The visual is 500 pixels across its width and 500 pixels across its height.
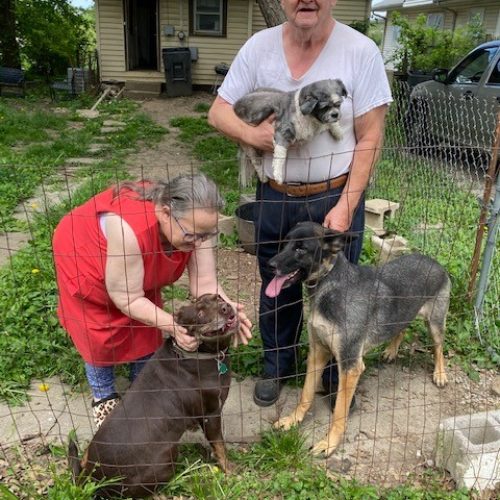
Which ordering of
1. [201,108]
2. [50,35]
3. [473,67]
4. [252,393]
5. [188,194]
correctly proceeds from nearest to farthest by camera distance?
[188,194] < [252,393] < [473,67] < [201,108] < [50,35]

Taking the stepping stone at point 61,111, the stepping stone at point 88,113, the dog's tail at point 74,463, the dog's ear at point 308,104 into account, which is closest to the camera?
the dog's tail at point 74,463

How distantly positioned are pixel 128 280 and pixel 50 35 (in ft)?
52.7

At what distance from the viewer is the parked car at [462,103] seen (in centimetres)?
813

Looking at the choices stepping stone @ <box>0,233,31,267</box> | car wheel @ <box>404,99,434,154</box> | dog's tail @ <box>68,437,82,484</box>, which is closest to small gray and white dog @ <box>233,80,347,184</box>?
dog's tail @ <box>68,437,82,484</box>

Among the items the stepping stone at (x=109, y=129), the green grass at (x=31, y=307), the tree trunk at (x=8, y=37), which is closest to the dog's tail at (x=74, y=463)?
the green grass at (x=31, y=307)

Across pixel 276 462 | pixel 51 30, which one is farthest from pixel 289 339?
pixel 51 30

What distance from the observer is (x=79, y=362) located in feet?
11.9

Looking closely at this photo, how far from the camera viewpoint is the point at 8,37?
16719mm

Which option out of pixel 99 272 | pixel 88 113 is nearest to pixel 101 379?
pixel 99 272

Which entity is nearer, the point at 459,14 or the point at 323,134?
the point at 323,134

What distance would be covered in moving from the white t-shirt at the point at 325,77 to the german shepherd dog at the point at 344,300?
38cm

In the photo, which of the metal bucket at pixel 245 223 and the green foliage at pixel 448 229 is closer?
the green foliage at pixel 448 229

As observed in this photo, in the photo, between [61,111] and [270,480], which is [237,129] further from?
[61,111]

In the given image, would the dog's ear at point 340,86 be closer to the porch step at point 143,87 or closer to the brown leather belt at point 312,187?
the brown leather belt at point 312,187
